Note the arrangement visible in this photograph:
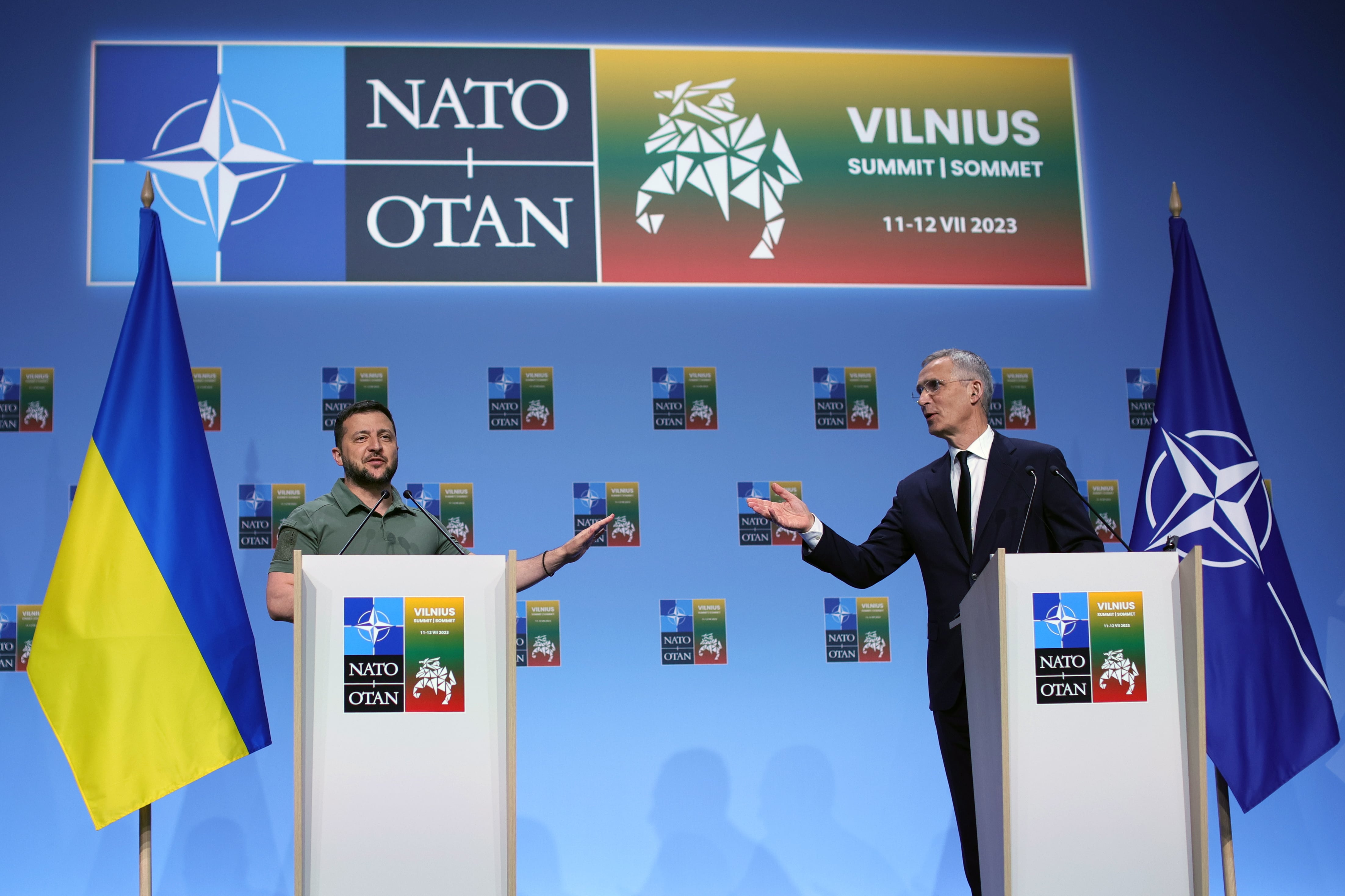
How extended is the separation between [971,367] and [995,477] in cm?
33

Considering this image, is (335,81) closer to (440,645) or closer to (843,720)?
(440,645)

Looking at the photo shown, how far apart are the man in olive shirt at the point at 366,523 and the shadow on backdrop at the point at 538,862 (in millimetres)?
1026

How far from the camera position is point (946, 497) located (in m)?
2.93

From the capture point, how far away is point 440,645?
2232 mm

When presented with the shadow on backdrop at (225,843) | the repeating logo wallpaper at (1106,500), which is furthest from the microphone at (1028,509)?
the shadow on backdrop at (225,843)

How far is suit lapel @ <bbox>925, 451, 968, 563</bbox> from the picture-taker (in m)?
2.86

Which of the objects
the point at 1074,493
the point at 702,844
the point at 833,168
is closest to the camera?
the point at 1074,493

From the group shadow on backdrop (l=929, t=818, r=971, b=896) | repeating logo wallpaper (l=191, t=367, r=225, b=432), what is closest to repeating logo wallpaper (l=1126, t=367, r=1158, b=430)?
shadow on backdrop (l=929, t=818, r=971, b=896)

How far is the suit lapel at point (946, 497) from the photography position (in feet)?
9.39

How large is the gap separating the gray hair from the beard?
4.82 ft

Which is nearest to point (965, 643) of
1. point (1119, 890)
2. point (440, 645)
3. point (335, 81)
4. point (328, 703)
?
point (1119, 890)

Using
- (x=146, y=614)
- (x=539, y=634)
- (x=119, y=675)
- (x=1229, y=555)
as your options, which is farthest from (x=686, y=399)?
(x=119, y=675)

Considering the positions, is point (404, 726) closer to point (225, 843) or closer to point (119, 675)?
point (119, 675)

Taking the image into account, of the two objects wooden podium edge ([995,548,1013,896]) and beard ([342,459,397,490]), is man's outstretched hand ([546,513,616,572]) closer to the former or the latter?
beard ([342,459,397,490])
